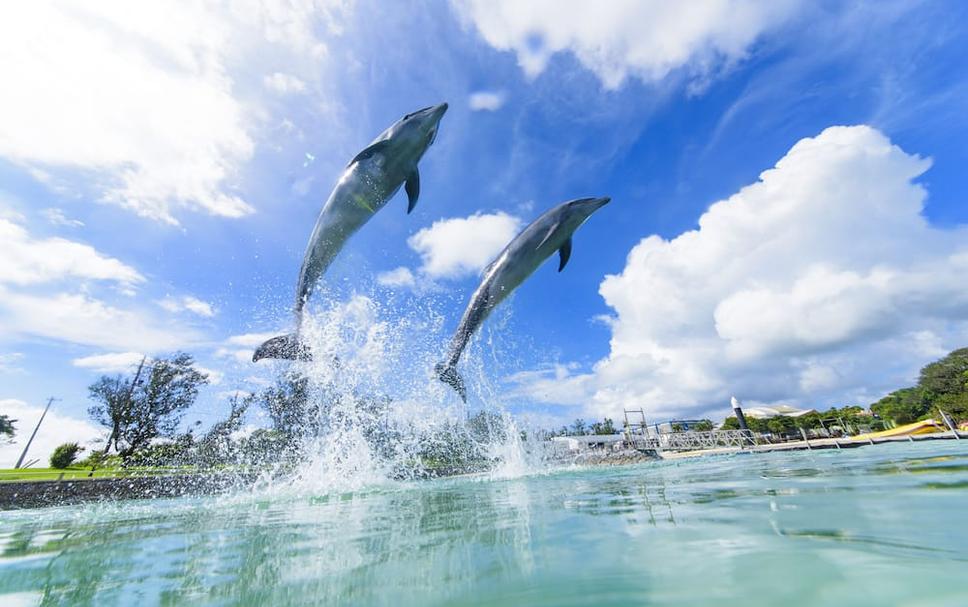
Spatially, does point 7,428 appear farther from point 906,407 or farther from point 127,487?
point 906,407

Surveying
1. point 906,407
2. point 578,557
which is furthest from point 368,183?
point 906,407

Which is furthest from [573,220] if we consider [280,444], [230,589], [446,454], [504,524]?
[280,444]

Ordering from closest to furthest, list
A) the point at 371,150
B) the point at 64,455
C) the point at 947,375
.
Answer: the point at 371,150
the point at 64,455
the point at 947,375

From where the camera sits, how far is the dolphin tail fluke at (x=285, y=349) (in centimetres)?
832

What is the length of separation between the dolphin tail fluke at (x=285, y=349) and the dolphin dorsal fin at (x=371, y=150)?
3.73 metres

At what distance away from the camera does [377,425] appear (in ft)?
37.8

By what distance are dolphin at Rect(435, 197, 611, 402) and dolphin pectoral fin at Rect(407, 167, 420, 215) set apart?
2.11m

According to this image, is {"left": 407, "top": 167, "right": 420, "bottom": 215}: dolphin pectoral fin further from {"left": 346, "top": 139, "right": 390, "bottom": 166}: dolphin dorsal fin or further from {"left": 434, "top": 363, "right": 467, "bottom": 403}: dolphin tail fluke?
{"left": 434, "top": 363, "right": 467, "bottom": 403}: dolphin tail fluke

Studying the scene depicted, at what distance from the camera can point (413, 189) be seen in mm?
8398

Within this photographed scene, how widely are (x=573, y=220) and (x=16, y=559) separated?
9.00m

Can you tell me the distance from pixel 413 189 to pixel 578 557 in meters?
7.58

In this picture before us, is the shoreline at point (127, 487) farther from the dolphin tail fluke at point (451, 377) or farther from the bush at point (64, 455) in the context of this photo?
the bush at point (64, 455)

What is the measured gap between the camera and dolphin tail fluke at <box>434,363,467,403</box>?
9.20 m

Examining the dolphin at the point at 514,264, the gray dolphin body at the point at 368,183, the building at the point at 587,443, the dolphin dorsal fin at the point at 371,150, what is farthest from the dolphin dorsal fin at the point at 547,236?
the building at the point at 587,443
